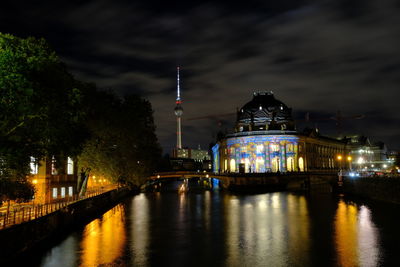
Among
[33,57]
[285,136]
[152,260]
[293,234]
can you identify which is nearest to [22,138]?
[33,57]

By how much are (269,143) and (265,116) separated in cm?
1875

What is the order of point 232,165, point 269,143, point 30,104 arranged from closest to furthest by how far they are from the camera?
1. point 30,104
2. point 269,143
3. point 232,165

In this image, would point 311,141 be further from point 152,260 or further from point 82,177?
point 152,260

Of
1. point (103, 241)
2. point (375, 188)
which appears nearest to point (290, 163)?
point (375, 188)

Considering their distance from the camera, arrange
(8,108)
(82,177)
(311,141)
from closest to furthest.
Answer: (8,108) → (82,177) → (311,141)

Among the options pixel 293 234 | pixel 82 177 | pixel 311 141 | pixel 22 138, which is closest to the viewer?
pixel 22 138

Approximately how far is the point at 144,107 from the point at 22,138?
134 feet

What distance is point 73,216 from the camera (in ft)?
138

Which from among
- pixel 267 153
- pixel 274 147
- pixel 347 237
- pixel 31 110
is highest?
pixel 274 147

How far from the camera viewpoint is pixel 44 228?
32.5 meters

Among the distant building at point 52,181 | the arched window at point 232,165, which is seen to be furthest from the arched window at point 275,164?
the distant building at point 52,181

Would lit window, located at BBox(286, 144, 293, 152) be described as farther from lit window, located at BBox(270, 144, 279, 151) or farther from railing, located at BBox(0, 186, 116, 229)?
railing, located at BBox(0, 186, 116, 229)

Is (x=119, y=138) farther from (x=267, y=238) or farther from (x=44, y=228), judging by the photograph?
(x=267, y=238)

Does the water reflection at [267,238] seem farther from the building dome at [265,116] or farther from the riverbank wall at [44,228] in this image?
the building dome at [265,116]
